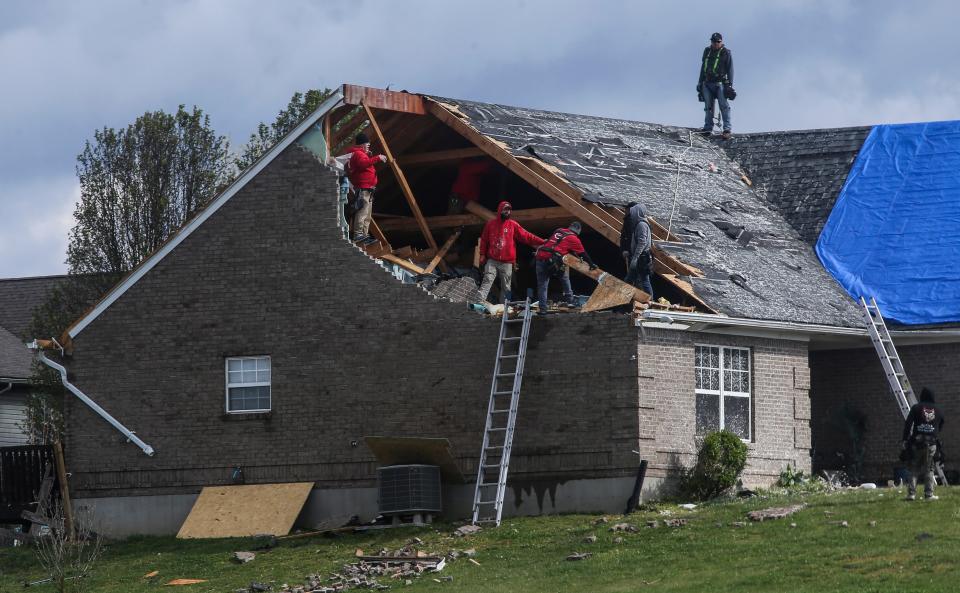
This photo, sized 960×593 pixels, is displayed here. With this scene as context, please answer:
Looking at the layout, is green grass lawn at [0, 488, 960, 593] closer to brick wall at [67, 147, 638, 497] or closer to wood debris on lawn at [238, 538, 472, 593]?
wood debris on lawn at [238, 538, 472, 593]

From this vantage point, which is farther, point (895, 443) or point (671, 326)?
point (895, 443)

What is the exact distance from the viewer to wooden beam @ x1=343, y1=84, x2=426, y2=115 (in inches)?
1117

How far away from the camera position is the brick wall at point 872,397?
29062 mm

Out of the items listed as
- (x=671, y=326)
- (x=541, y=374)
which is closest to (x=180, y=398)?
(x=541, y=374)

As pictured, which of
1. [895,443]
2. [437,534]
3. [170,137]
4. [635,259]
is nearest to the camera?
[437,534]

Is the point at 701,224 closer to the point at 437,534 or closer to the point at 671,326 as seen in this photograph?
the point at 671,326

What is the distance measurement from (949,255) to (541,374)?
840 cm

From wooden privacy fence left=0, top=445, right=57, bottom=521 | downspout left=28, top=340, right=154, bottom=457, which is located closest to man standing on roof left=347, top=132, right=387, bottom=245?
downspout left=28, top=340, right=154, bottom=457

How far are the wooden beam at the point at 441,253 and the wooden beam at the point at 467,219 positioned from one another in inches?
10.5

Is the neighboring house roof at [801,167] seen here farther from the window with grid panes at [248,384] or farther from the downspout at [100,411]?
the downspout at [100,411]

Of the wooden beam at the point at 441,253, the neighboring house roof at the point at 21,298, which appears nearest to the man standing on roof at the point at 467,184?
the wooden beam at the point at 441,253

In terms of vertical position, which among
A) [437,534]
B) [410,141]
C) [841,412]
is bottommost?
[437,534]

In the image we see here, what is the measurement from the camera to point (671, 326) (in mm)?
26438

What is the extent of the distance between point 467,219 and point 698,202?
458cm
